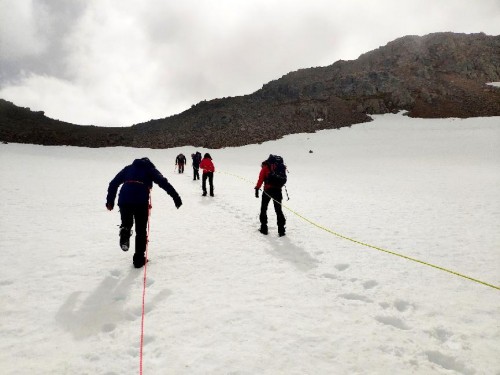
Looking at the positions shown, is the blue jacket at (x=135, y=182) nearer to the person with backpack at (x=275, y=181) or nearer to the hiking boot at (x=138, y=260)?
the hiking boot at (x=138, y=260)

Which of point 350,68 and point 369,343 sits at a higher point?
point 350,68

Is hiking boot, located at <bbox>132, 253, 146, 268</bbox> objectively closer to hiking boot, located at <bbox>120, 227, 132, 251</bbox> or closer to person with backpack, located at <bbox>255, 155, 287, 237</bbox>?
hiking boot, located at <bbox>120, 227, 132, 251</bbox>

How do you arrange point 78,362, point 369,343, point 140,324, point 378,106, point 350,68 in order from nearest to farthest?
point 78,362, point 369,343, point 140,324, point 378,106, point 350,68

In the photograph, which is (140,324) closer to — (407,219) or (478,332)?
(478,332)

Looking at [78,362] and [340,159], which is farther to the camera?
[340,159]

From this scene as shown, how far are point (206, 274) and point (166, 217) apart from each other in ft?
18.3

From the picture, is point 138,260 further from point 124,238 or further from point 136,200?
point 136,200

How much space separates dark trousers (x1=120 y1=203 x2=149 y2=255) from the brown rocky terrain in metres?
46.1

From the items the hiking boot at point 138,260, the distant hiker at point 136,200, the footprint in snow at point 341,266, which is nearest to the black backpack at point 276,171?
the footprint in snow at point 341,266

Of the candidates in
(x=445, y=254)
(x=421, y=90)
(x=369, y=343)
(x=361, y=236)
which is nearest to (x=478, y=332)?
(x=369, y=343)

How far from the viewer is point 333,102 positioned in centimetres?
6253

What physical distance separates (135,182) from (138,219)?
69cm

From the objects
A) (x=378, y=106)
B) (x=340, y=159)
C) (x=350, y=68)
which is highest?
(x=350, y=68)

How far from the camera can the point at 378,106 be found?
5706 centimetres
